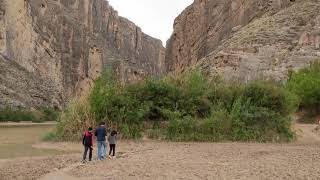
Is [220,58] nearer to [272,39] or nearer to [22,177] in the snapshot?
[272,39]

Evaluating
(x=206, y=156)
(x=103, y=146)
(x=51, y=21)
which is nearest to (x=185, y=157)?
(x=206, y=156)

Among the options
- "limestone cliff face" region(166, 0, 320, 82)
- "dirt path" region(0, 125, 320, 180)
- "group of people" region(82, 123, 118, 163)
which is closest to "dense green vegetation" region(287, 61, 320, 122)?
"limestone cliff face" region(166, 0, 320, 82)

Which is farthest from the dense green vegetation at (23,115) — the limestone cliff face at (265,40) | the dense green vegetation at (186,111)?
the dense green vegetation at (186,111)

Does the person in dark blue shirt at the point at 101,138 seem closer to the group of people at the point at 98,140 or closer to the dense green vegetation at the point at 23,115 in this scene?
the group of people at the point at 98,140

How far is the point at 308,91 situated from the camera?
45656 mm

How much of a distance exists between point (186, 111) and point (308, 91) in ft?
69.8

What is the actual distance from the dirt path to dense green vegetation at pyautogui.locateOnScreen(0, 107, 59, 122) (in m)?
46.7

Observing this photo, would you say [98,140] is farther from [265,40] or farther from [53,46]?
[53,46]

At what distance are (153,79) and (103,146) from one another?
431 inches

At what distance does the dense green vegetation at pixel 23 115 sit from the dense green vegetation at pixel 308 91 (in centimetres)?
3072

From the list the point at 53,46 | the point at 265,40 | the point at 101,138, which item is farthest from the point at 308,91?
the point at 53,46

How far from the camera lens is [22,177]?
551 inches

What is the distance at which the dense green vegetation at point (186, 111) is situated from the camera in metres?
26.8

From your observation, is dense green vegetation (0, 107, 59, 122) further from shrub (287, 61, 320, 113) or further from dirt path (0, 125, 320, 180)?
dirt path (0, 125, 320, 180)
